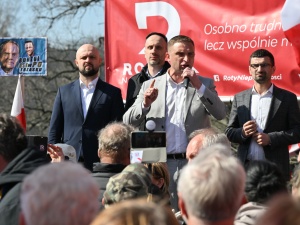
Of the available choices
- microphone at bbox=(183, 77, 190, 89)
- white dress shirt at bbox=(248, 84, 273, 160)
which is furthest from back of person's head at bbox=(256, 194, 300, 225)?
white dress shirt at bbox=(248, 84, 273, 160)

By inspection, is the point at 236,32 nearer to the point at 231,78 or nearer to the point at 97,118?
the point at 231,78

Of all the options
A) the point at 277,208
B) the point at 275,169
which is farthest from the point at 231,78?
the point at 277,208

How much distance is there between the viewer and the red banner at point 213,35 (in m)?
9.24

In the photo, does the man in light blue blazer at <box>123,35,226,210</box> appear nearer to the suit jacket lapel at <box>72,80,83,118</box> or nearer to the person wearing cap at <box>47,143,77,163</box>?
the person wearing cap at <box>47,143,77,163</box>

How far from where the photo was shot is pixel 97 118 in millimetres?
7980

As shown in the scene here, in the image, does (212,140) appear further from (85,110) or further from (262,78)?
(85,110)

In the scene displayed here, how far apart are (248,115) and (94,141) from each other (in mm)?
1550

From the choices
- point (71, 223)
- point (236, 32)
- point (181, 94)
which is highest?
point (236, 32)

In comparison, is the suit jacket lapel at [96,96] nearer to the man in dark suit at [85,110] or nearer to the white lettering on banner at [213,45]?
the man in dark suit at [85,110]

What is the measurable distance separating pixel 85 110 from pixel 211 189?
500 cm

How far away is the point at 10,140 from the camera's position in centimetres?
473

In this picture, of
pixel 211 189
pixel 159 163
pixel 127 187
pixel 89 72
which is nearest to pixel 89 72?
pixel 89 72

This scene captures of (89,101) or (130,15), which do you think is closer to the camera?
(89,101)

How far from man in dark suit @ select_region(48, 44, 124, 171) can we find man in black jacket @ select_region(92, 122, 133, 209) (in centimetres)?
233
